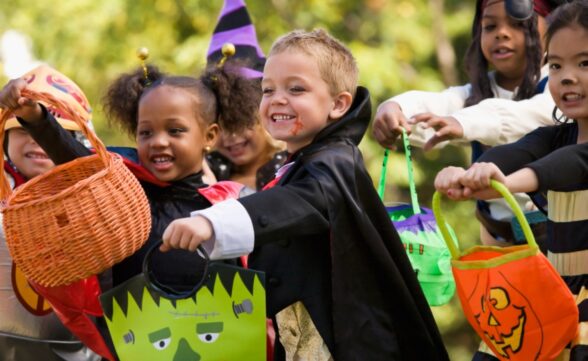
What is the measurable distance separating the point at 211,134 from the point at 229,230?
143 cm

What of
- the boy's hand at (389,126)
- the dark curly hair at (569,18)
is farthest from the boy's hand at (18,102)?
the dark curly hair at (569,18)

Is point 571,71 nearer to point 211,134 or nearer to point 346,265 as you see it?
point 346,265

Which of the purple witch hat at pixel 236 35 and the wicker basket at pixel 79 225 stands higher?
the purple witch hat at pixel 236 35

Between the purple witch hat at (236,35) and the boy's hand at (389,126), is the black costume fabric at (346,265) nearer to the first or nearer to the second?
the boy's hand at (389,126)

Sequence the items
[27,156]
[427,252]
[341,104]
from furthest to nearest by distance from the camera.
Answer: 1. [27,156]
2. [427,252]
3. [341,104]

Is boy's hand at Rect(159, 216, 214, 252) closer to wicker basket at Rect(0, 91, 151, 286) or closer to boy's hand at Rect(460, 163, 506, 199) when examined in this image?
wicker basket at Rect(0, 91, 151, 286)

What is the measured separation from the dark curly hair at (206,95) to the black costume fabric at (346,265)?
98cm

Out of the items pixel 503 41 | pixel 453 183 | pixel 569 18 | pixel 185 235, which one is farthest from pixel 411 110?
pixel 185 235

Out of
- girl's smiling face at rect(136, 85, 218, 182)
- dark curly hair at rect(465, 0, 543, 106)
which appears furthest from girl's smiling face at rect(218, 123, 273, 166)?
dark curly hair at rect(465, 0, 543, 106)

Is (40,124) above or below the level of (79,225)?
above

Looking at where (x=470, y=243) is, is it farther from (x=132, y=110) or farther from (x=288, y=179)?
(x=288, y=179)

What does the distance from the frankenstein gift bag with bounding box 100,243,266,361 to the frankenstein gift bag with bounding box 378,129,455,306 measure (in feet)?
2.61

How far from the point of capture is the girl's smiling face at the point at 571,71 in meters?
3.66

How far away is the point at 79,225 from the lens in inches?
147
